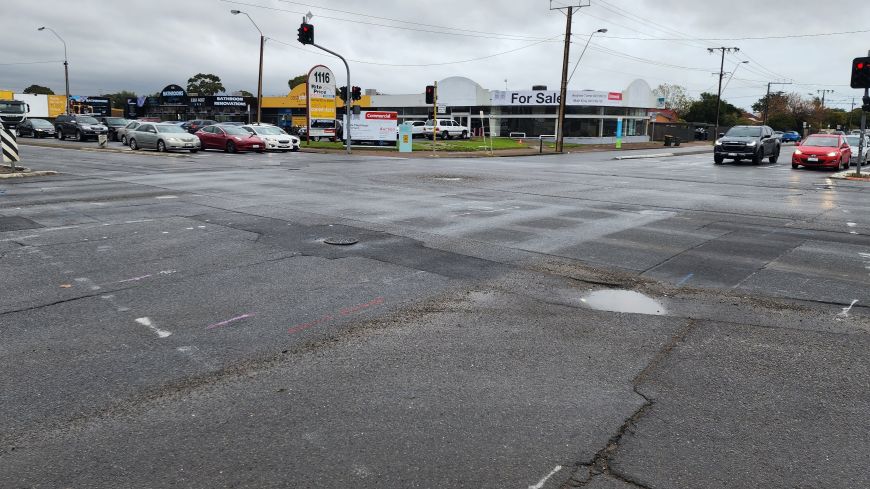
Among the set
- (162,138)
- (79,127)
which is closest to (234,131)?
(162,138)

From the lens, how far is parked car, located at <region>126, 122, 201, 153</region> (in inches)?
1336

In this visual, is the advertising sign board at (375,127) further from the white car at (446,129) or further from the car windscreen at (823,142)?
the car windscreen at (823,142)

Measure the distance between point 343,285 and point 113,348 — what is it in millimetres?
2689

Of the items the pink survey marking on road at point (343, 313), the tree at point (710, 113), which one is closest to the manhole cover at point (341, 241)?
the pink survey marking on road at point (343, 313)

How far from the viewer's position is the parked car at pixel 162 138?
111 ft

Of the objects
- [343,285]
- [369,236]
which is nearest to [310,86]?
[369,236]

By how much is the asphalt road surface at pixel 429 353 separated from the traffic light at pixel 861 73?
1363 centimetres

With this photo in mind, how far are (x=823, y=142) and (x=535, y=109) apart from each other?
157 ft

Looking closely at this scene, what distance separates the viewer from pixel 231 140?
35.7 meters

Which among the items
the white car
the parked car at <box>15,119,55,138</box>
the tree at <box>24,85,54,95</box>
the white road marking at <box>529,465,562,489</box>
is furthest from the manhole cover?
the tree at <box>24,85,54,95</box>

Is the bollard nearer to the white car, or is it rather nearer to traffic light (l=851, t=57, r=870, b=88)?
traffic light (l=851, t=57, r=870, b=88)

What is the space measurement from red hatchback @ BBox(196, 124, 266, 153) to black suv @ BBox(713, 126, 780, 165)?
79.5ft

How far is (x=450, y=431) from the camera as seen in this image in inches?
160

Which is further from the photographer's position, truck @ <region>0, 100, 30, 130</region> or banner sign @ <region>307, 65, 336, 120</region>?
truck @ <region>0, 100, 30, 130</region>
